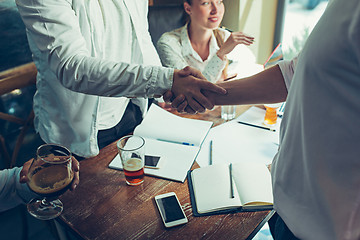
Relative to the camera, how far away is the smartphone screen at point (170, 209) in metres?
0.86

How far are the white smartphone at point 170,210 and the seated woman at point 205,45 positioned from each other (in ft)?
3.52

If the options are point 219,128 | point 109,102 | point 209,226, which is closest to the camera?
point 209,226

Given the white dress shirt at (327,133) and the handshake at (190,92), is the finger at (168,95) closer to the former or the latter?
the handshake at (190,92)

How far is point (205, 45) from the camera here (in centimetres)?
216

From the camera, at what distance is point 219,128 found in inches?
52.0

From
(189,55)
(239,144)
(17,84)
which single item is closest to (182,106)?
(239,144)

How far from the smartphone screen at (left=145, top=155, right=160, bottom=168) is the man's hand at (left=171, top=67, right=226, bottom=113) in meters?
0.27

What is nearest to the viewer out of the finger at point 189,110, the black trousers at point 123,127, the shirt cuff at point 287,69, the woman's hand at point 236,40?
the shirt cuff at point 287,69

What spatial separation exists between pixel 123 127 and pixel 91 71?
42 cm

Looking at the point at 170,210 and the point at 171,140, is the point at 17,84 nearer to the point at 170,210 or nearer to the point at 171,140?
the point at 171,140

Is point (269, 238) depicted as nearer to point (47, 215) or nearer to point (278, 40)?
point (47, 215)

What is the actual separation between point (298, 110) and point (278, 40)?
2429 millimetres

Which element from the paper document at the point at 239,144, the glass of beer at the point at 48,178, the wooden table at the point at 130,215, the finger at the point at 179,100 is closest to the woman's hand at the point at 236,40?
the paper document at the point at 239,144

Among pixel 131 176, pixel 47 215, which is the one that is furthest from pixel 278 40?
pixel 47 215
